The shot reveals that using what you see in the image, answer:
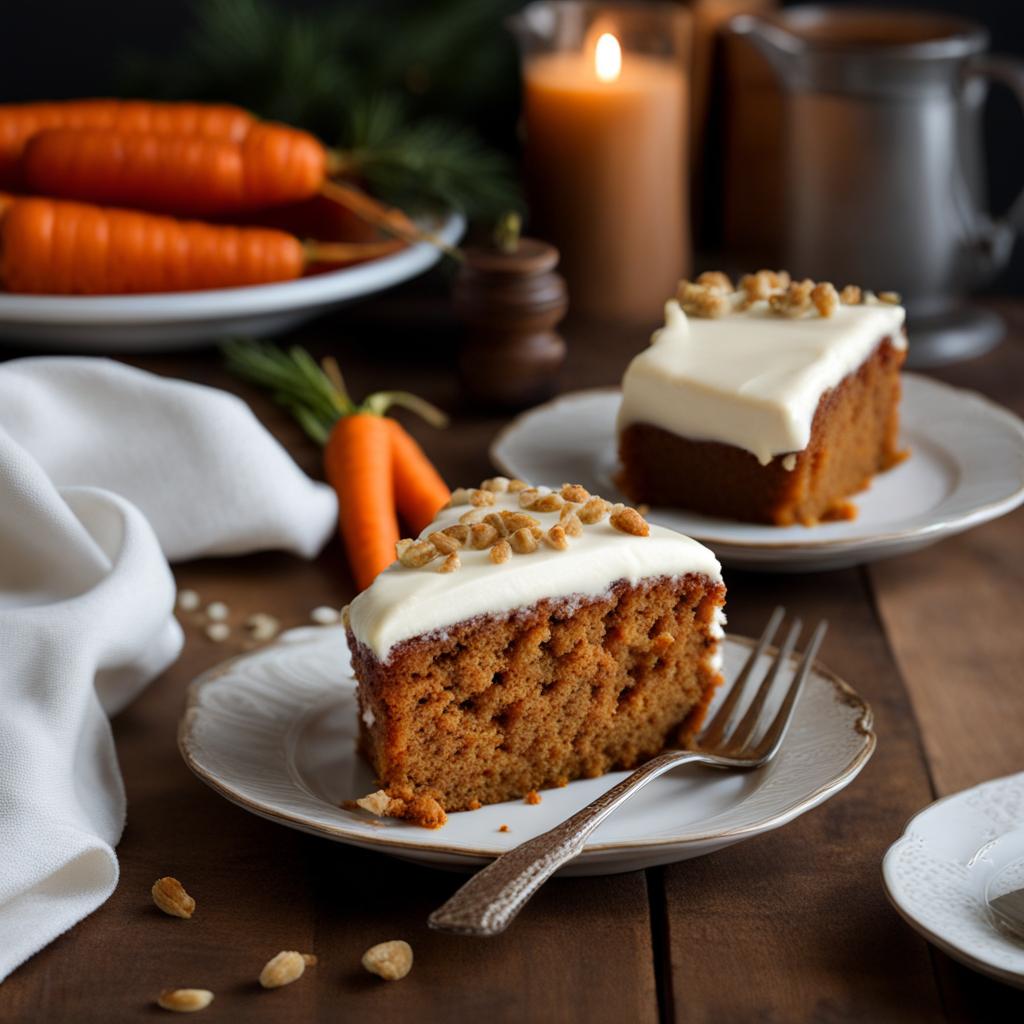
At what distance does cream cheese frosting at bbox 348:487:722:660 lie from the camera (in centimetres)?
132

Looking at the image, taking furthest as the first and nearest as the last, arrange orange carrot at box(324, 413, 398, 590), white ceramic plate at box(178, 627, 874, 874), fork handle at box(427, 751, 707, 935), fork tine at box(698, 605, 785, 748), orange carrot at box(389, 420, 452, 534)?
orange carrot at box(389, 420, 452, 534) → orange carrot at box(324, 413, 398, 590) → fork tine at box(698, 605, 785, 748) → white ceramic plate at box(178, 627, 874, 874) → fork handle at box(427, 751, 707, 935)

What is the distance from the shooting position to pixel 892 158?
102 inches

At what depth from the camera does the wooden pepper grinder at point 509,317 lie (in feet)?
7.58

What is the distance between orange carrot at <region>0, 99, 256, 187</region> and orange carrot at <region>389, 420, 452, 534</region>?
2.92 feet

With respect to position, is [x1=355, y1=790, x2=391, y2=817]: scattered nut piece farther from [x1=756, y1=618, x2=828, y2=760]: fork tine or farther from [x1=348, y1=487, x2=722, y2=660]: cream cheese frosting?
[x1=756, y1=618, x2=828, y2=760]: fork tine

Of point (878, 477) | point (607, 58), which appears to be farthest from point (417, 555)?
point (607, 58)

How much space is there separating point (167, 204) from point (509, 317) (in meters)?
0.69

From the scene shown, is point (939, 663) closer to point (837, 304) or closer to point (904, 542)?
point (904, 542)

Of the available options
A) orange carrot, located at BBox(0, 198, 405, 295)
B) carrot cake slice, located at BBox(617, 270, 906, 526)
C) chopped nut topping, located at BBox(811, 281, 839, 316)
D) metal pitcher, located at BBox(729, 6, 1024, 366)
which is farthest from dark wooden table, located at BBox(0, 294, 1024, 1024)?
metal pitcher, located at BBox(729, 6, 1024, 366)

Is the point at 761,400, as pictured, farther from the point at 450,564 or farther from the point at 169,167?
the point at 169,167

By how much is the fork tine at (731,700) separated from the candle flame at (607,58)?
4.62ft

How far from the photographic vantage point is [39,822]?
1312 mm

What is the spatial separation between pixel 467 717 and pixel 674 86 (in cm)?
169

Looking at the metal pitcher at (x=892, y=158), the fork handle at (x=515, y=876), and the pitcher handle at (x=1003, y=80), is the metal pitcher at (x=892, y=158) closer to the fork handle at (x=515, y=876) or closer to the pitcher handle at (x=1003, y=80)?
the pitcher handle at (x=1003, y=80)
